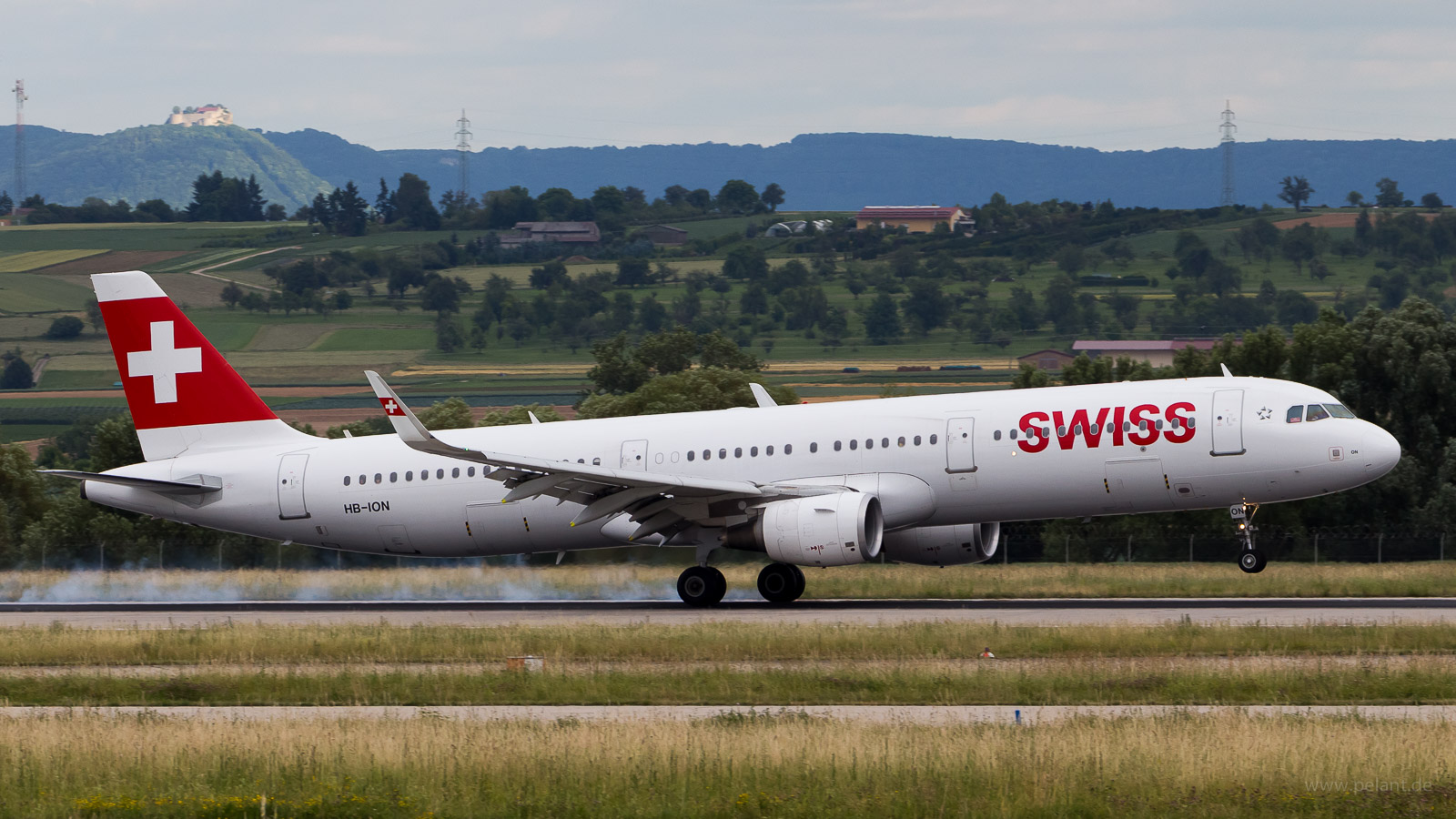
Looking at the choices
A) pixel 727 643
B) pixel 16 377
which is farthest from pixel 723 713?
pixel 16 377

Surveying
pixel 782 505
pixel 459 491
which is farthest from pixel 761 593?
pixel 459 491

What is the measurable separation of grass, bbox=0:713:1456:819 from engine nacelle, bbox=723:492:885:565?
41.1 ft

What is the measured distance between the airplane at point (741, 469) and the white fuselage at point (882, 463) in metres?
0.04

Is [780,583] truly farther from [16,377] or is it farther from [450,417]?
[16,377]

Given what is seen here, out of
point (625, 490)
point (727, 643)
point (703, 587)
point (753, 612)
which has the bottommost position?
point (753, 612)

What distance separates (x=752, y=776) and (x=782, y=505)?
1631 centimetres

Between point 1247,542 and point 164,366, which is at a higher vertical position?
point 164,366

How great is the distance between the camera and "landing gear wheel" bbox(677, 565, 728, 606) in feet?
110

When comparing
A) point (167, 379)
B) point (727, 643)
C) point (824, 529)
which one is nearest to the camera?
point (727, 643)

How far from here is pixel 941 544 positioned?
1334 inches

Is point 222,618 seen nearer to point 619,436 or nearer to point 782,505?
point 619,436

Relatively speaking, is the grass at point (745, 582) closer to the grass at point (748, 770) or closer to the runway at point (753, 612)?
the runway at point (753, 612)

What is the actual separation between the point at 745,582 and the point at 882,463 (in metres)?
7.64

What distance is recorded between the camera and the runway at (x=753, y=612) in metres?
29.5
